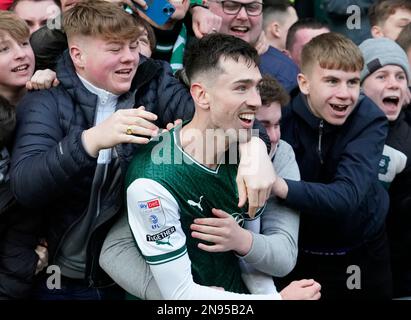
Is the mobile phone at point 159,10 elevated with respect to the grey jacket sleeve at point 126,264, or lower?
elevated

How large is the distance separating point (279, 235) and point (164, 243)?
515 mm

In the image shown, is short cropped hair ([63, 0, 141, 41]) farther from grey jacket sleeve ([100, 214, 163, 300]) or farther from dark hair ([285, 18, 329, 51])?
dark hair ([285, 18, 329, 51])

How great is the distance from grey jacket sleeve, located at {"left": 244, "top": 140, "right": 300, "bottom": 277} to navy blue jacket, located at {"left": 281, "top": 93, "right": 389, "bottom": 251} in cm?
17

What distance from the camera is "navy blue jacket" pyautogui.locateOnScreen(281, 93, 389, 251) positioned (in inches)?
124

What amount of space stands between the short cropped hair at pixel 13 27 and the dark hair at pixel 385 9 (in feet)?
8.76

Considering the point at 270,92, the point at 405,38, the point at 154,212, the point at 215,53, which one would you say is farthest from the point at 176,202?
the point at 405,38

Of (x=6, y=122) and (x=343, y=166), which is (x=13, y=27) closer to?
(x=6, y=122)

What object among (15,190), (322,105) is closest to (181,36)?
(322,105)

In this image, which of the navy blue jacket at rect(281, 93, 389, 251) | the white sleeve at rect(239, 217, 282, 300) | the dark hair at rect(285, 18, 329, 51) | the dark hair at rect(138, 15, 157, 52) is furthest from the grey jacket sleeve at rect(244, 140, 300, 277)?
the dark hair at rect(285, 18, 329, 51)

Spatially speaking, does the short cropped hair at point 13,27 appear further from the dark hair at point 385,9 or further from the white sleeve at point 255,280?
the dark hair at point 385,9

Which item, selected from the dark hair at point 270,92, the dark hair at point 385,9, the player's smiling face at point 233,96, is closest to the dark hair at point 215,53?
the player's smiling face at point 233,96

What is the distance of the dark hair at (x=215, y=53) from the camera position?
2.72 meters

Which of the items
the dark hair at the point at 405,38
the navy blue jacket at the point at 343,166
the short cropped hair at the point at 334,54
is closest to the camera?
the navy blue jacket at the point at 343,166
